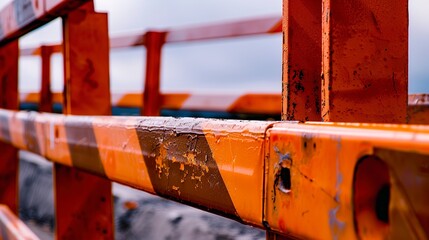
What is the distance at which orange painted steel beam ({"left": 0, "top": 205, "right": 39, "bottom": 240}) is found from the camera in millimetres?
1846

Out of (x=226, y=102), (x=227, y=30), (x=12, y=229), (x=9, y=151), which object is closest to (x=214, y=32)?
(x=227, y=30)

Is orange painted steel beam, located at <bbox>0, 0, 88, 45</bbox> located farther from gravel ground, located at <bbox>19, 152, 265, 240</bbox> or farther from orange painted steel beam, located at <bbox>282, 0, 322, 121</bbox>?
gravel ground, located at <bbox>19, 152, 265, 240</bbox>

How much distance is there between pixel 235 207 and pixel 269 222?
2.8 inches

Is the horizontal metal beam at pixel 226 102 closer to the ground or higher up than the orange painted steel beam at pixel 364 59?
closer to the ground

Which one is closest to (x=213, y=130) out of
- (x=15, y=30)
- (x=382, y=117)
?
(x=382, y=117)

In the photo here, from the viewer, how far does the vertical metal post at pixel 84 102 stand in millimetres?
1460

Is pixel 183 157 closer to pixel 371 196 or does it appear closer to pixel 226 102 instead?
pixel 371 196

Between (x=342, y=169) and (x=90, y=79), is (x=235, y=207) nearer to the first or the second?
(x=342, y=169)

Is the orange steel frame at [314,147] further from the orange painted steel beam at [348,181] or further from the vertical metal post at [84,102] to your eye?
the vertical metal post at [84,102]

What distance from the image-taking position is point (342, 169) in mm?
533

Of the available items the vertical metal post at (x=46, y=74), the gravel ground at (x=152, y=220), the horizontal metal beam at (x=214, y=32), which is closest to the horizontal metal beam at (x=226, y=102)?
the horizontal metal beam at (x=214, y=32)

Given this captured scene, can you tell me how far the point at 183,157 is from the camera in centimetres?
80

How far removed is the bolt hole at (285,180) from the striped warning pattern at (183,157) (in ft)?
0.11

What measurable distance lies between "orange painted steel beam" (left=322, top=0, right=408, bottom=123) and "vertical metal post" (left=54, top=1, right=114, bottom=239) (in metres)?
0.87
